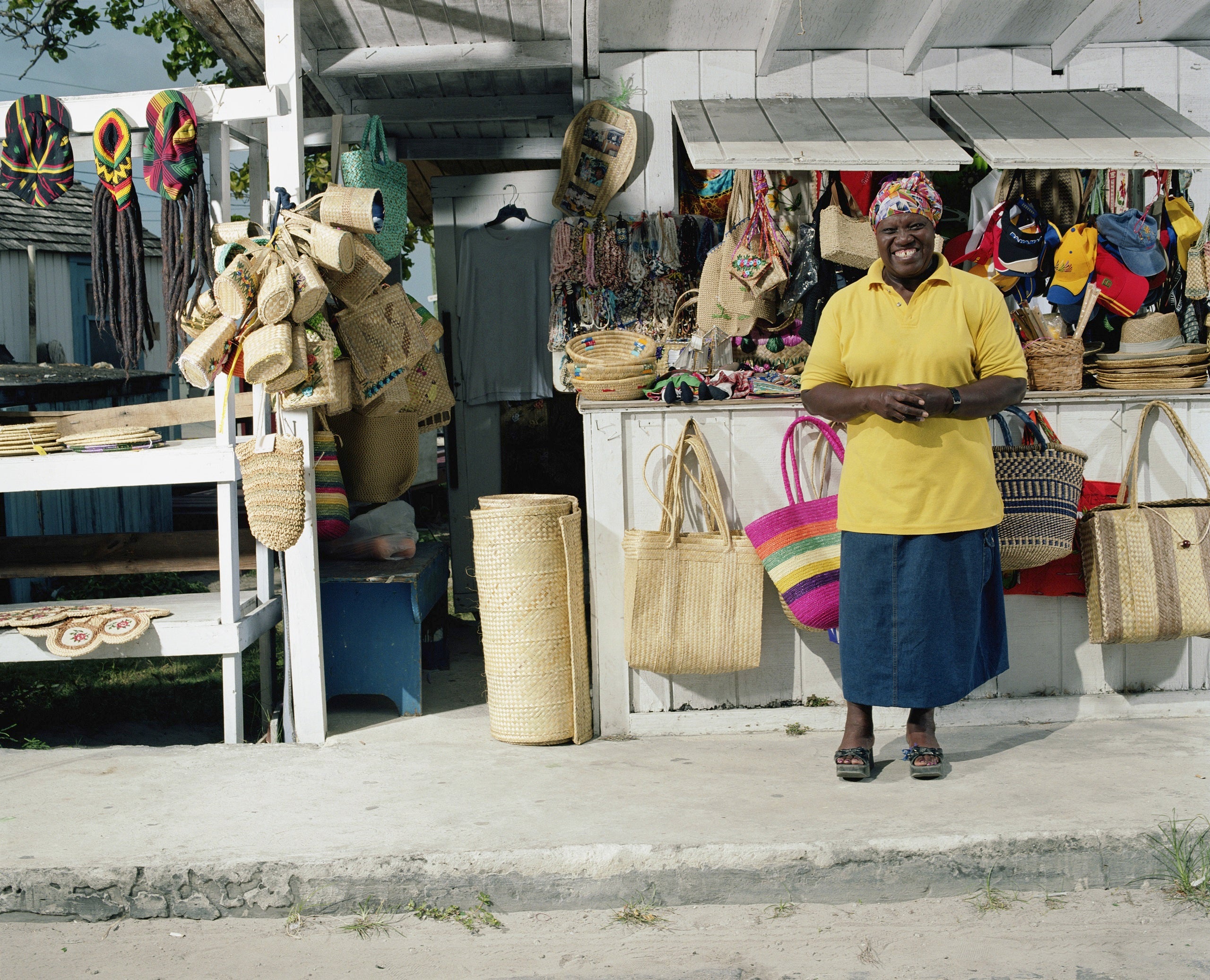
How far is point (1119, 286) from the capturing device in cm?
509

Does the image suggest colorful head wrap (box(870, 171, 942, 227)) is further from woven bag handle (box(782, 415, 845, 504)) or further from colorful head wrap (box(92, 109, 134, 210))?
colorful head wrap (box(92, 109, 134, 210))

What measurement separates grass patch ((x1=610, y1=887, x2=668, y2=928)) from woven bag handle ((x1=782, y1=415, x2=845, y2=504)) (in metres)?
1.76

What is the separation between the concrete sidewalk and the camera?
10.3 ft

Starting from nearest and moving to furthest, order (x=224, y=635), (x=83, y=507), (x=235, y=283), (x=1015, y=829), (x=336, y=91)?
(x=1015, y=829)
(x=235, y=283)
(x=224, y=635)
(x=336, y=91)
(x=83, y=507)

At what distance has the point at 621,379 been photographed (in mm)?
4434

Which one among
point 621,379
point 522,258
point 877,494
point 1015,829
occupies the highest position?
point 522,258

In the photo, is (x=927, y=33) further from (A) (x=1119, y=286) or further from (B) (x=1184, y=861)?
(B) (x=1184, y=861)

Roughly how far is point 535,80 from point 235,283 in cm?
318

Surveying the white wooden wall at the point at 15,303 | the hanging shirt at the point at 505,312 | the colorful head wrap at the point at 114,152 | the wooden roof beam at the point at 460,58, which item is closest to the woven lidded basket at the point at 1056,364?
the wooden roof beam at the point at 460,58

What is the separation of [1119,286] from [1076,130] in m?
0.78

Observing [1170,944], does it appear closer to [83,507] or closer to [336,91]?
[336,91]

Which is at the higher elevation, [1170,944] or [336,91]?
[336,91]

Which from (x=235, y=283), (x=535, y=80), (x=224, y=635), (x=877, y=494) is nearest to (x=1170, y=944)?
(x=877, y=494)

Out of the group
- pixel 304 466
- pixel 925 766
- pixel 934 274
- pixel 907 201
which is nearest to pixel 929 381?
pixel 934 274
